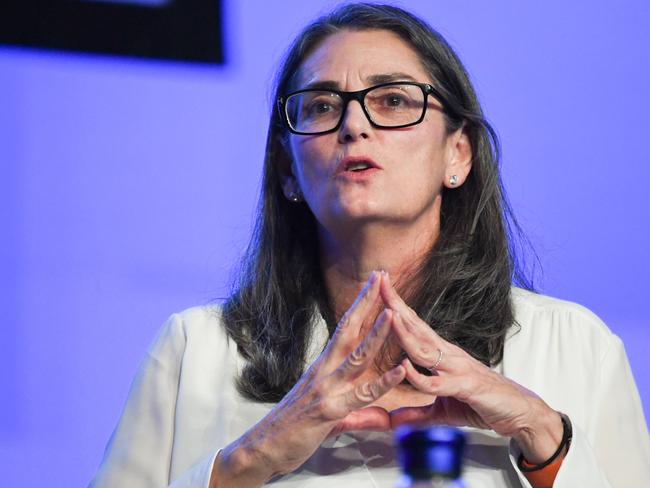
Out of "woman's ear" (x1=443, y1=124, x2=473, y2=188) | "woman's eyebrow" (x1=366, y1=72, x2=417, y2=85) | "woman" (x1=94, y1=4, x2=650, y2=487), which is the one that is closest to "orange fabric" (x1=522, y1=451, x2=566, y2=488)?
"woman" (x1=94, y1=4, x2=650, y2=487)

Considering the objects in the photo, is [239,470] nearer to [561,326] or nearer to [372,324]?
[372,324]

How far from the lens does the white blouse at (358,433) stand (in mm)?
1591

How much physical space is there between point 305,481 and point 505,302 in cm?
48

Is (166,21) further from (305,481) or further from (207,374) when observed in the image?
(305,481)

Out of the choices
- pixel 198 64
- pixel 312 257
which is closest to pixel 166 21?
pixel 198 64

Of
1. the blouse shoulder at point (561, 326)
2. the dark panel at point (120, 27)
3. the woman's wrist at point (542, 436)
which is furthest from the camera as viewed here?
A: the dark panel at point (120, 27)

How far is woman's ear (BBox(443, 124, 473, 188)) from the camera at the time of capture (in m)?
1.87

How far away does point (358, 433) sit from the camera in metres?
1.61

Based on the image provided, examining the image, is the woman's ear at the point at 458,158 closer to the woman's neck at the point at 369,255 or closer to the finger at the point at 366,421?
the woman's neck at the point at 369,255

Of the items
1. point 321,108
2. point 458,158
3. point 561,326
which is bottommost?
point 561,326

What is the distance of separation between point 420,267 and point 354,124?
304 mm

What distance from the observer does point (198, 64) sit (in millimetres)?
2289

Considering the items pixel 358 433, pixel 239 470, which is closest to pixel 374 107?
pixel 358 433

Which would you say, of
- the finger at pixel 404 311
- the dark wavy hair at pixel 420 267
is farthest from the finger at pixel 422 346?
the dark wavy hair at pixel 420 267
